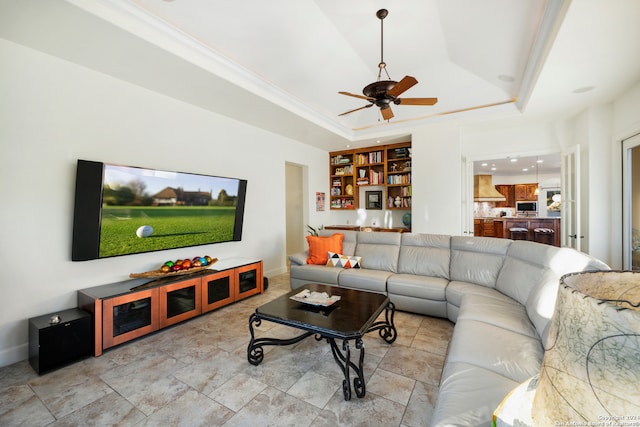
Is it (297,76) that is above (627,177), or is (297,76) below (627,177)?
above

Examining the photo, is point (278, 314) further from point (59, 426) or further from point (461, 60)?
point (461, 60)

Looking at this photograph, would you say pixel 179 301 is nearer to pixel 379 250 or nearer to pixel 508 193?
pixel 379 250

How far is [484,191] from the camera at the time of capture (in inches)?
314

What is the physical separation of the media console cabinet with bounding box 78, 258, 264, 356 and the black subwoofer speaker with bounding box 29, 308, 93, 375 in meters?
0.07

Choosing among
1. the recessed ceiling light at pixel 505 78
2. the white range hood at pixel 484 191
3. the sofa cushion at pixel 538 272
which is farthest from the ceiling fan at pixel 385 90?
the white range hood at pixel 484 191

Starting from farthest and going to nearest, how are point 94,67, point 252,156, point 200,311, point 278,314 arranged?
point 252,156, point 200,311, point 94,67, point 278,314

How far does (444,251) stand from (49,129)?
4.20 metres

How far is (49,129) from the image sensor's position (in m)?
2.39

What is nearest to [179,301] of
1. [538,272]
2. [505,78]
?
[538,272]

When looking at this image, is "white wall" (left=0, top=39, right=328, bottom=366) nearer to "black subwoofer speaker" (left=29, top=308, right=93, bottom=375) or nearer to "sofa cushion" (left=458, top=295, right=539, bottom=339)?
"black subwoofer speaker" (left=29, top=308, right=93, bottom=375)

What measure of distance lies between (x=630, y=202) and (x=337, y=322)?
12.5 feet

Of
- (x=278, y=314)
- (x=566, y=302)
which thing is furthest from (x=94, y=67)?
(x=566, y=302)

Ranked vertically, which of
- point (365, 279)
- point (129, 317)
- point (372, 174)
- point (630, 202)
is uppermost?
point (372, 174)

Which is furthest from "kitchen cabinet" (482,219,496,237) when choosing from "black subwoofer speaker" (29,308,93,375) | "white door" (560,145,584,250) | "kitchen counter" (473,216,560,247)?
"black subwoofer speaker" (29,308,93,375)
